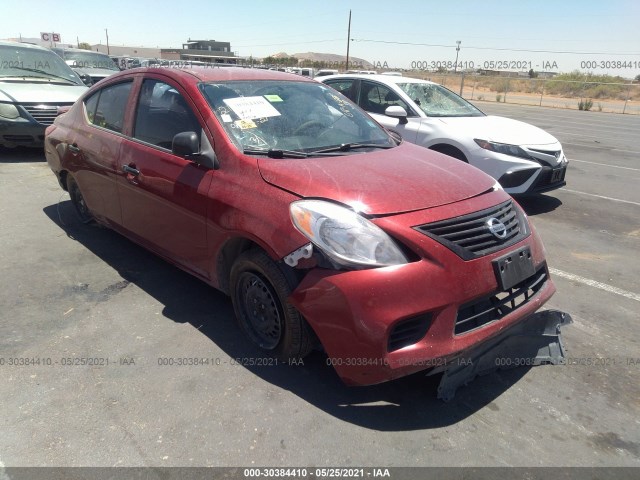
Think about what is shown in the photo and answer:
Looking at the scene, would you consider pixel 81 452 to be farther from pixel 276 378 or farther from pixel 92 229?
pixel 92 229

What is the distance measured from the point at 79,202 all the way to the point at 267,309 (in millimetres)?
3248

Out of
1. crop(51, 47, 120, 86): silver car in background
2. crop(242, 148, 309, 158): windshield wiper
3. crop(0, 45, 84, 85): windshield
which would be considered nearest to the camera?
crop(242, 148, 309, 158): windshield wiper

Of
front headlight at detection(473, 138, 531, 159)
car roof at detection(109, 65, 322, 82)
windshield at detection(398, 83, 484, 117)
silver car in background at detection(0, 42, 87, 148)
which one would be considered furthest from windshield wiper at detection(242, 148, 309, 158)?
silver car in background at detection(0, 42, 87, 148)

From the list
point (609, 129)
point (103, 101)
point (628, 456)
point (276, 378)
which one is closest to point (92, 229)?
point (103, 101)

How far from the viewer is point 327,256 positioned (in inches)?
97.6

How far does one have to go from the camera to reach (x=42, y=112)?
323 inches

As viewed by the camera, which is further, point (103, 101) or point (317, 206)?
point (103, 101)

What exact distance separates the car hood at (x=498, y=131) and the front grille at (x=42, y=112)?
6.43 metres

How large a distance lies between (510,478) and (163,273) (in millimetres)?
3168

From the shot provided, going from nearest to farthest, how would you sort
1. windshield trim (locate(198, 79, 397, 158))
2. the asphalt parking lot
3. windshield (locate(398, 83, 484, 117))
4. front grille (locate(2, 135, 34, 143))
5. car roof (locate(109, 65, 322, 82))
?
1. the asphalt parking lot
2. windshield trim (locate(198, 79, 397, 158))
3. car roof (locate(109, 65, 322, 82))
4. windshield (locate(398, 83, 484, 117))
5. front grille (locate(2, 135, 34, 143))

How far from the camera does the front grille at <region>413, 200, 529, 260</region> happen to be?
2539 mm

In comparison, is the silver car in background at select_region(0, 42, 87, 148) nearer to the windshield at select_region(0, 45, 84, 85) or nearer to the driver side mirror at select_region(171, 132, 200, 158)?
the windshield at select_region(0, 45, 84, 85)

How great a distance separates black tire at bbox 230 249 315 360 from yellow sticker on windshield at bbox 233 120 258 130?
882mm

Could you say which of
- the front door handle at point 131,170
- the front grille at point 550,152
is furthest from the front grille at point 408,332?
the front grille at point 550,152
